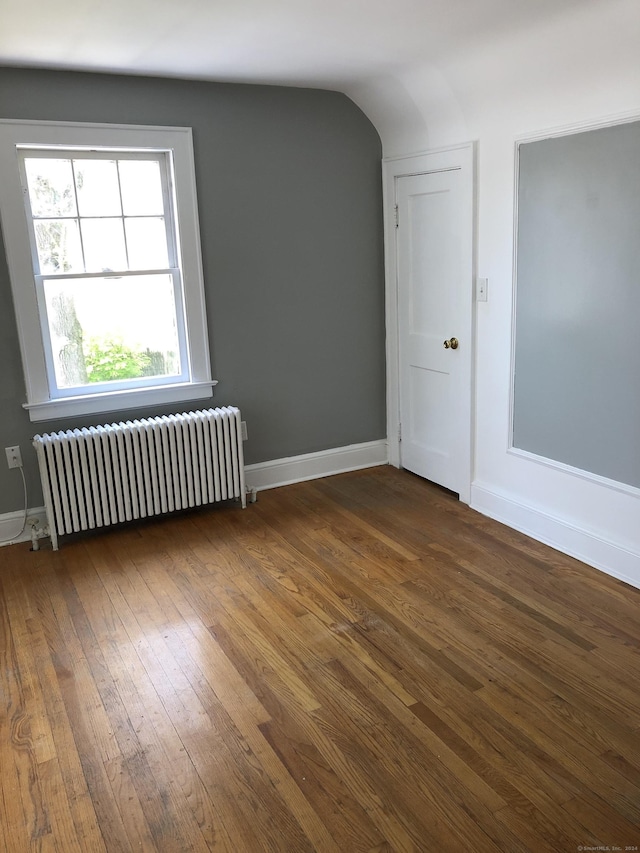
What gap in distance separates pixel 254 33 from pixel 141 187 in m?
1.26

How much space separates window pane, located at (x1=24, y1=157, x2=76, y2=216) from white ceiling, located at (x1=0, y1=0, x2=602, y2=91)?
493 mm

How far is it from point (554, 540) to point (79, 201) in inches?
126

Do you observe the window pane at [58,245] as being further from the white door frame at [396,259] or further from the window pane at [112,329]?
the white door frame at [396,259]

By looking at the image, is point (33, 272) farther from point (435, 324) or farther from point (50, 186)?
point (435, 324)

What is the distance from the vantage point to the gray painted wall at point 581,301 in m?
3.02

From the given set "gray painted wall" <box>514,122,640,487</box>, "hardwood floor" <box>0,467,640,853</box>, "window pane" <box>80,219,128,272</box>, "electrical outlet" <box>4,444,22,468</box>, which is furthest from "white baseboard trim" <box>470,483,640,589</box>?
"electrical outlet" <box>4,444,22,468</box>

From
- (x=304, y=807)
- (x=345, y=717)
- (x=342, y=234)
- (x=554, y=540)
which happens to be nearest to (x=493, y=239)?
(x=342, y=234)

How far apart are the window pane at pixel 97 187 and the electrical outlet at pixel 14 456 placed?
4.52ft

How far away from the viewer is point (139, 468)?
3980 millimetres

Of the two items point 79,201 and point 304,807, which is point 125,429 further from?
point 304,807

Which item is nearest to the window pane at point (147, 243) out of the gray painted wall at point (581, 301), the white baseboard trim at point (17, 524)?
the white baseboard trim at point (17, 524)

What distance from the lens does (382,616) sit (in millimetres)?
3031

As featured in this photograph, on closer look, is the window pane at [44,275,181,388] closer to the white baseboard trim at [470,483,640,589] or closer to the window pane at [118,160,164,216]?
the window pane at [118,160,164,216]

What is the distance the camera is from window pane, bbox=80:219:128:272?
3.90 meters
